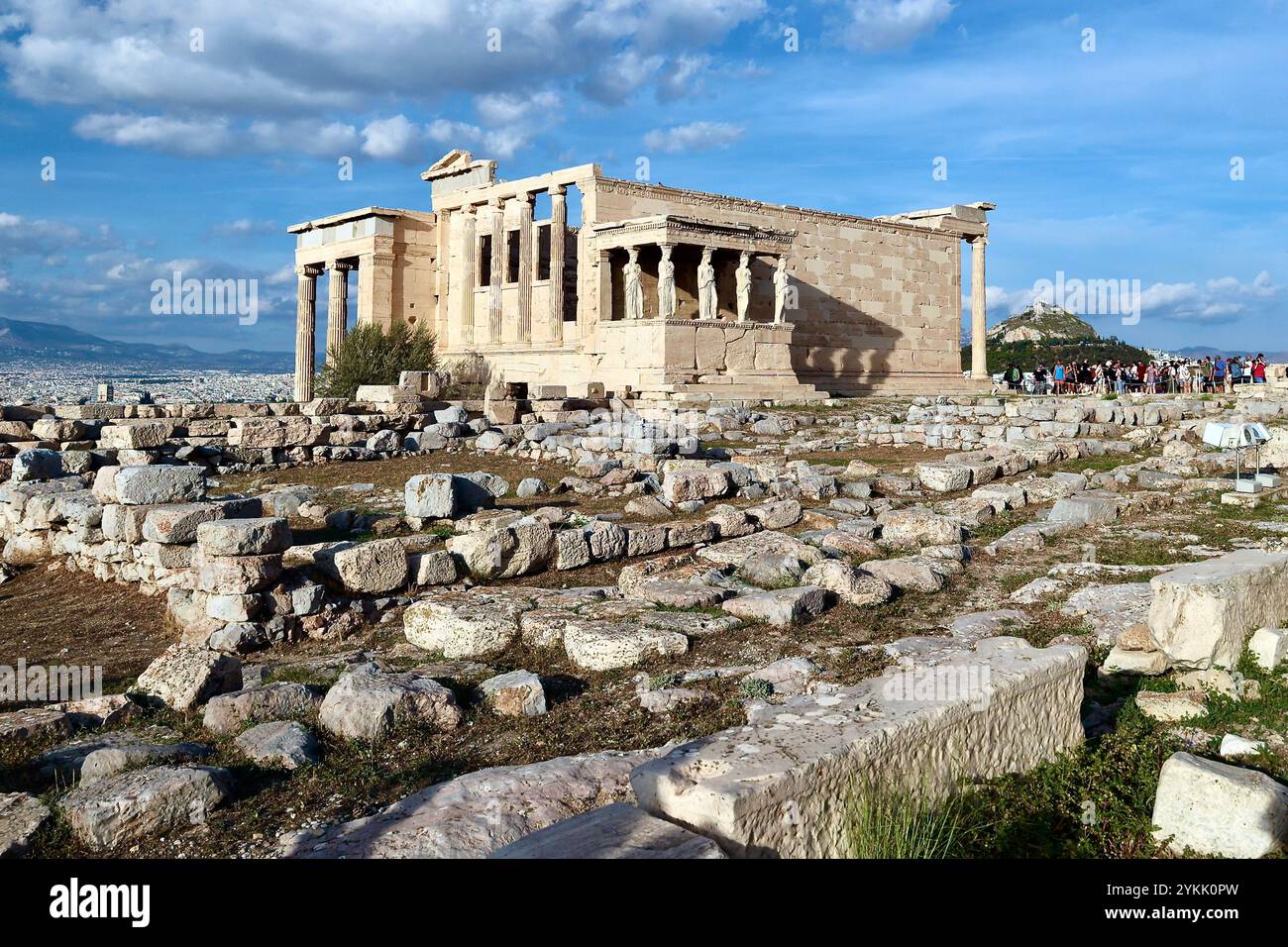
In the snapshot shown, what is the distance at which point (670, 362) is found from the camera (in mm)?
24297

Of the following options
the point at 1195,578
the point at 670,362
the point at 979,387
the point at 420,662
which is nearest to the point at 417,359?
the point at 670,362

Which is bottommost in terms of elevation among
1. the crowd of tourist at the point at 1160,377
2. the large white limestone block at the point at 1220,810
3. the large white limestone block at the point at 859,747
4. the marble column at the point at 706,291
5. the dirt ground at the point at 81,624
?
the dirt ground at the point at 81,624

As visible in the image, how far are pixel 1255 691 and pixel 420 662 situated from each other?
5004 millimetres

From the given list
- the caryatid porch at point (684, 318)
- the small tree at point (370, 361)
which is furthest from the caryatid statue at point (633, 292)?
the small tree at point (370, 361)

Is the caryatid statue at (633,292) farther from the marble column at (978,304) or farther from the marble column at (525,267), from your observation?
the marble column at (978,304)

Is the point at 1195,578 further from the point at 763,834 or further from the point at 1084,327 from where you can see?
the point at 1084,327

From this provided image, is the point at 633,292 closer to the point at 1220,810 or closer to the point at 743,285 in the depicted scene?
the point at 743,285

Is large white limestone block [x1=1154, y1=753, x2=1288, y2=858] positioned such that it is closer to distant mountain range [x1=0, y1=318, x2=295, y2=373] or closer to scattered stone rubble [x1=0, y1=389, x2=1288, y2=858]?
scattered stone rubble [x1=0, y1=389, x2=1288, y2=858]

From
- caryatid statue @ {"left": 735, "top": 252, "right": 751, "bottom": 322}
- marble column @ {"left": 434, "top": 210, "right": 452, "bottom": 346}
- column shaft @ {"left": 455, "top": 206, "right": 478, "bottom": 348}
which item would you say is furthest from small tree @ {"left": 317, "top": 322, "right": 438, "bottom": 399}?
caryatid statue @ {"left": 735, "top": 252, "right": 751, "bottom": 322}

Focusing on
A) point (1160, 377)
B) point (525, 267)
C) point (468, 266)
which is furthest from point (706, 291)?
point (1160, 377)

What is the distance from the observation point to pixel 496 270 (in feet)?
105

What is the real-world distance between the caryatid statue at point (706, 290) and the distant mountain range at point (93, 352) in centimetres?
10214

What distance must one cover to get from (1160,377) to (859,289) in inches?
412

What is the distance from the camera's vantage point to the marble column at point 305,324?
3447 centimetres
